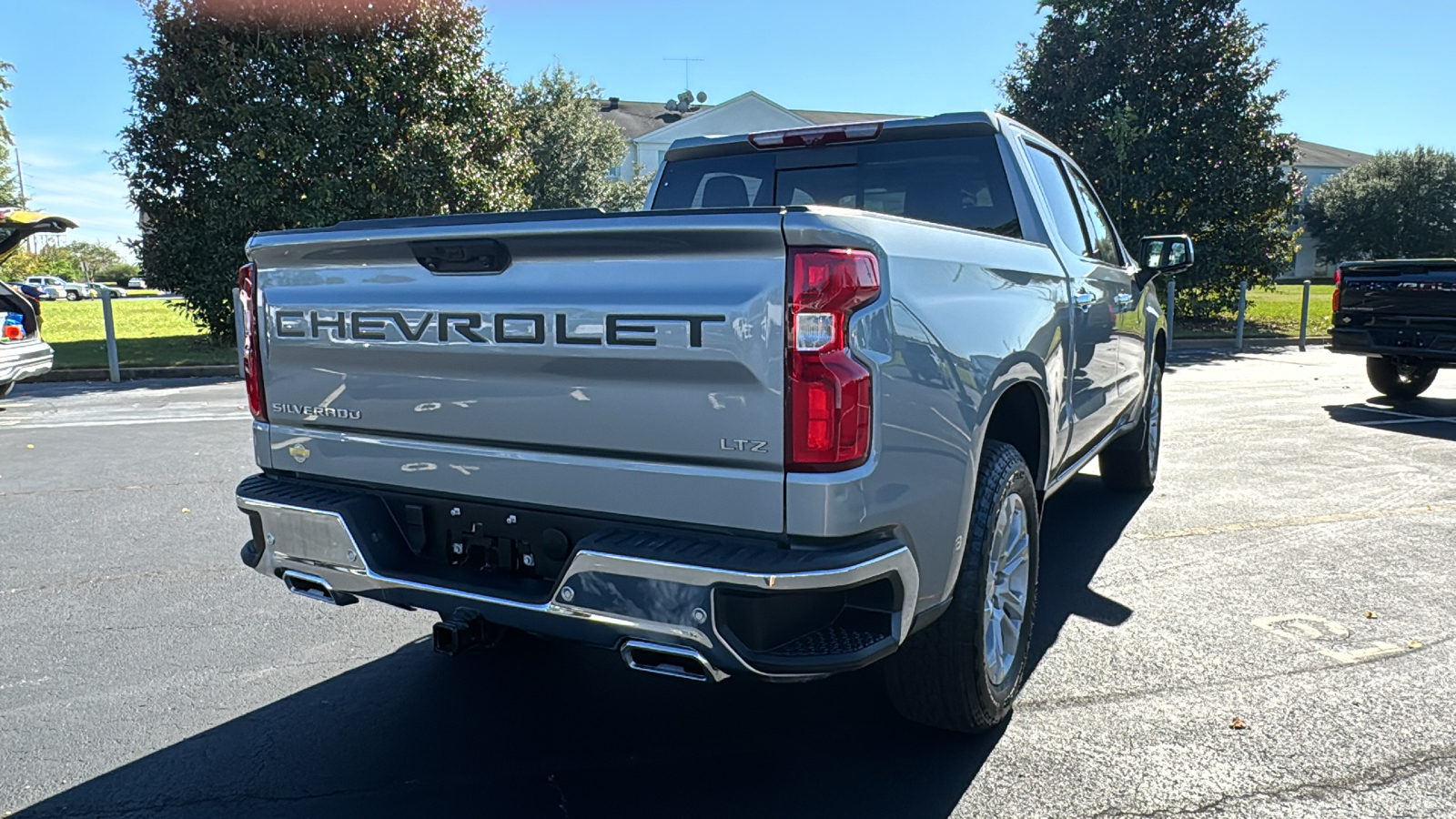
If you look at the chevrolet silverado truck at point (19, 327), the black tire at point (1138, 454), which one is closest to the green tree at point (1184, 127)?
the black tire at point (1138, 454)

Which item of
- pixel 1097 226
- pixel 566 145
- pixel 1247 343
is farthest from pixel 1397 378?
pixel 566 145

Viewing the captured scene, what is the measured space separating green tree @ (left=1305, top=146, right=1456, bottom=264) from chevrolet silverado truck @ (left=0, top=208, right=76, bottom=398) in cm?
5093

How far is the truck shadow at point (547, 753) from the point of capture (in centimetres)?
267

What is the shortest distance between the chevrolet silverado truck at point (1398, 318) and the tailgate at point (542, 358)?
9.55 metres

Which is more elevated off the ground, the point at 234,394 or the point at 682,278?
the point at 682,278

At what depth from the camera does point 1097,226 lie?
5066 millimetres

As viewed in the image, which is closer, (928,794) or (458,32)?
(928,794)

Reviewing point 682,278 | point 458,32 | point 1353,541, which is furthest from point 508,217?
point 458,32

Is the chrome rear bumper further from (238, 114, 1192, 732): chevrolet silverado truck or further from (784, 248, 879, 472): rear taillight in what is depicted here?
(784, 248, 879, 472): rear taillight

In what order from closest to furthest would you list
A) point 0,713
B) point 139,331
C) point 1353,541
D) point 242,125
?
point 0,713 → point 1353,541 → point 242,125 → point 139,331

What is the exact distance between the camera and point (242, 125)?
14375 mm

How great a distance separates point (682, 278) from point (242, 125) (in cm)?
1444

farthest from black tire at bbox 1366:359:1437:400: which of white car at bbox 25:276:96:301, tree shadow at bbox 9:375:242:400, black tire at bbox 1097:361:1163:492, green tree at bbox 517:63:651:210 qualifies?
white car at bbox 25:276:96:301

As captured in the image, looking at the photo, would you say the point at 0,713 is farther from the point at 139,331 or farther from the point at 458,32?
the point at 139,331
